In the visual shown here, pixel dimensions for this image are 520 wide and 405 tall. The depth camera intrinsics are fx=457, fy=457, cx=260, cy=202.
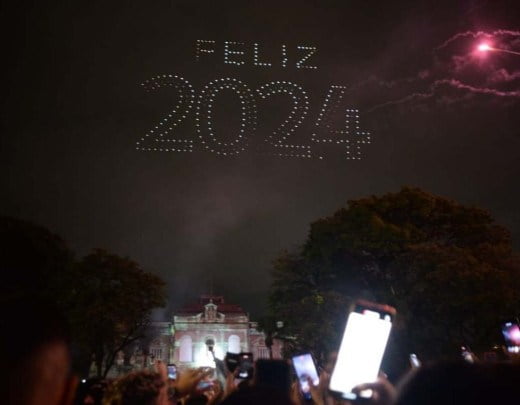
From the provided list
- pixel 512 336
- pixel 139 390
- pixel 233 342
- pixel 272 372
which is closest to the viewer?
pixel 139 390

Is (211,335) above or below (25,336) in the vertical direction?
above

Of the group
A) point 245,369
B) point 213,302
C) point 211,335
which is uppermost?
point 213,302

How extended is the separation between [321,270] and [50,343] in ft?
93.0

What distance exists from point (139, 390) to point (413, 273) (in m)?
22.9

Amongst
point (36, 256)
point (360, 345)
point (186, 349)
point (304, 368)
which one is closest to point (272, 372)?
point (360, 345)

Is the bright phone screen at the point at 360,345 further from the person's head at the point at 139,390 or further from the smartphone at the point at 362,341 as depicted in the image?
the person's head at the point at 139,390

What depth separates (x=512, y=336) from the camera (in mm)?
11727

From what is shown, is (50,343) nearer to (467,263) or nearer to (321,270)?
(467,263)

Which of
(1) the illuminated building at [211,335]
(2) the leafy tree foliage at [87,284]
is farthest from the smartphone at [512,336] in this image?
(1) the illuminated building at [211,335]

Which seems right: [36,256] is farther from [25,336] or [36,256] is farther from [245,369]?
[25,336]

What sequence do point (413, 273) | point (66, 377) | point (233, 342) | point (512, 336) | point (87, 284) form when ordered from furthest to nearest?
point (233, 342)
point (87, 284)
point (413, 273)
point (512, 336)
point (66, 377)

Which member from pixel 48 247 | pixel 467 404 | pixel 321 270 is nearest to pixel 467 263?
pixel 321 270

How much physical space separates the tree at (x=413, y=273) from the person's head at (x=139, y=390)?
21.3 meters

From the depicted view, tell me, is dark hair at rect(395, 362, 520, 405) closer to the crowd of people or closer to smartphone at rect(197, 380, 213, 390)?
the crowd of people
